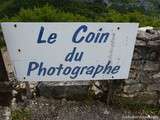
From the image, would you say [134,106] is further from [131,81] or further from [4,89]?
[4,89]

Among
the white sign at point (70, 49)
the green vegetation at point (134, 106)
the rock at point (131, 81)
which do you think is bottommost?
the green vegetation at point (134, 106)

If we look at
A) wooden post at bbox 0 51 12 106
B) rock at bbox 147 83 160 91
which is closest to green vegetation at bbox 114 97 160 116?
rock at bbox 147 83 160 91

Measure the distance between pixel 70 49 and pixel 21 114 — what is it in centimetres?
89

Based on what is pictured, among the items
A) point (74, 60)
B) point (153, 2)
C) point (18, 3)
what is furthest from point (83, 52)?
point (153, 2)

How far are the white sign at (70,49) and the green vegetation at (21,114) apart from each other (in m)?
0.40

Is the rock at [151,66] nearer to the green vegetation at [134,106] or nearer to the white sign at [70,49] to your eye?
the white sign at [70,49]

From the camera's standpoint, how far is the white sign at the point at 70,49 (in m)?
4.27

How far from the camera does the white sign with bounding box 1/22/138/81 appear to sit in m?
4.27

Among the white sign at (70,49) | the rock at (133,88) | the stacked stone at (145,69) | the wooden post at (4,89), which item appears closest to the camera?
the white sign at (70,49)

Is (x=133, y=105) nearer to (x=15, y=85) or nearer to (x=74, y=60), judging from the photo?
(x=74, y=60)

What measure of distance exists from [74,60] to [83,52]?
5.0 inches

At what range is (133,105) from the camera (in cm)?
495

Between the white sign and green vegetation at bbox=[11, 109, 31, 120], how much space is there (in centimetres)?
40

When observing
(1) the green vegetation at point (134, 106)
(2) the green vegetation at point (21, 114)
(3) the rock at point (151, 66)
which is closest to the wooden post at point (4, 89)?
(2) the green vegetation at point (21, 114)
